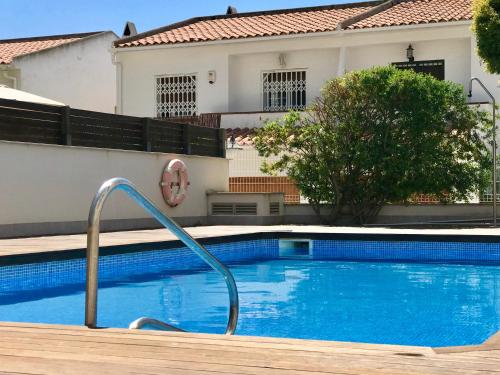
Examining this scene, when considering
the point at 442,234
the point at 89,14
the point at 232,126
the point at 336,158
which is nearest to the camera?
the point at 442,234

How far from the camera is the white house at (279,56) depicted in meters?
24.3

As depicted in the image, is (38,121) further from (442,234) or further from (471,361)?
(471,361)

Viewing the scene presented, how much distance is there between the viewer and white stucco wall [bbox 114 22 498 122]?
79.7 ft

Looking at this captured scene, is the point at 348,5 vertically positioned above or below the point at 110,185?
above

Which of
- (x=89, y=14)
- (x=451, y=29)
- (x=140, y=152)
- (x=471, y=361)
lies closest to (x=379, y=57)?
(x=451, y=29)

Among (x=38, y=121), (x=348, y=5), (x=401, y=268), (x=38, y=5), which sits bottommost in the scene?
(x=401, y=268)

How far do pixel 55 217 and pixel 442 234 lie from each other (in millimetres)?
7111

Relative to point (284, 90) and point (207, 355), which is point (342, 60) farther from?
point (207, 355)

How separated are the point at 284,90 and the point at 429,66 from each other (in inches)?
184

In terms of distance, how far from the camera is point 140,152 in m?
17.8

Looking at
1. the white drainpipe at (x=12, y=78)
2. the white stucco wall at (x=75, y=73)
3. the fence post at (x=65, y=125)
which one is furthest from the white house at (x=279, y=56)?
the fence post at (x=65, y=125)

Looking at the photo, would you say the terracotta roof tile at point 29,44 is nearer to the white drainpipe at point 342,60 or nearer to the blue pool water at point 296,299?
the white drainpipe at point 342,60

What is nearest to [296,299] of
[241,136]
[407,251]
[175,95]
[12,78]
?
[407,251]

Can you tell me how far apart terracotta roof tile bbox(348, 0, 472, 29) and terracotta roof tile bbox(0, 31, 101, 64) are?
13364mm
